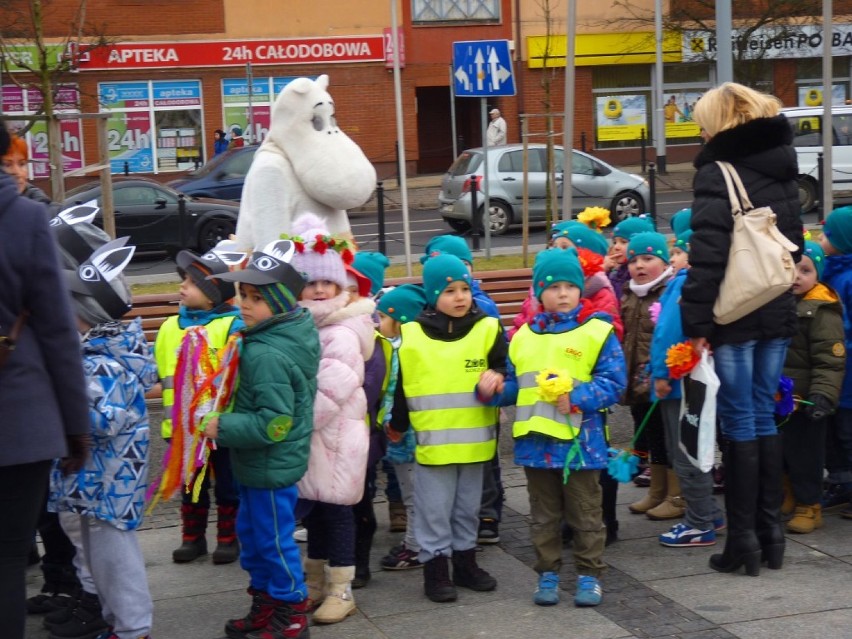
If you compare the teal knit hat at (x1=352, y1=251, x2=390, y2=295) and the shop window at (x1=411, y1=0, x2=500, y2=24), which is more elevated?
the shop window at (x1=411, y1=0, x2=500, y2=24)

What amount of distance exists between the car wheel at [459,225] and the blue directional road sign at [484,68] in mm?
8185

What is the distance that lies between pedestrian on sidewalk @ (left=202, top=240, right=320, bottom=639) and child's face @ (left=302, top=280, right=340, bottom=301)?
0.27 meters

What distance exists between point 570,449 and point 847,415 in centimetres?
204

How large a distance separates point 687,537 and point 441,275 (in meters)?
1.87

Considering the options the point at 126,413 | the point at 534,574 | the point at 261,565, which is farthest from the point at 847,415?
the point at 126,413

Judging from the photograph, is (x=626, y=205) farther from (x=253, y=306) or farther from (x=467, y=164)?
(x=253, y=306)

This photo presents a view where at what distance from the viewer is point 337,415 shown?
5.56 meters

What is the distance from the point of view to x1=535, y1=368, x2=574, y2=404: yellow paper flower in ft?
17.9

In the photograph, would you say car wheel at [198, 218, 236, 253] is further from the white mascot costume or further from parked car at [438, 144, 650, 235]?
the white mascot costume

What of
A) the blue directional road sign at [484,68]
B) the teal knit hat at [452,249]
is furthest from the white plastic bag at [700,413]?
the blue directional road sign at [484,68]

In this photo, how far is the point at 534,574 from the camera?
6.10 metres

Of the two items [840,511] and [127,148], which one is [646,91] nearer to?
[127,148]

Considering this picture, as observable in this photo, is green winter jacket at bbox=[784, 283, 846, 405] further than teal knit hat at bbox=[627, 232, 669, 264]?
No

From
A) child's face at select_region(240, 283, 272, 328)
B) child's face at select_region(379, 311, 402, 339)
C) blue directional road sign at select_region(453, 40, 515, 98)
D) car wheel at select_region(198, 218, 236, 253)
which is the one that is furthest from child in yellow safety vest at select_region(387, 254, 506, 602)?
car wheel at select_region(198, 218, 236, 253)
